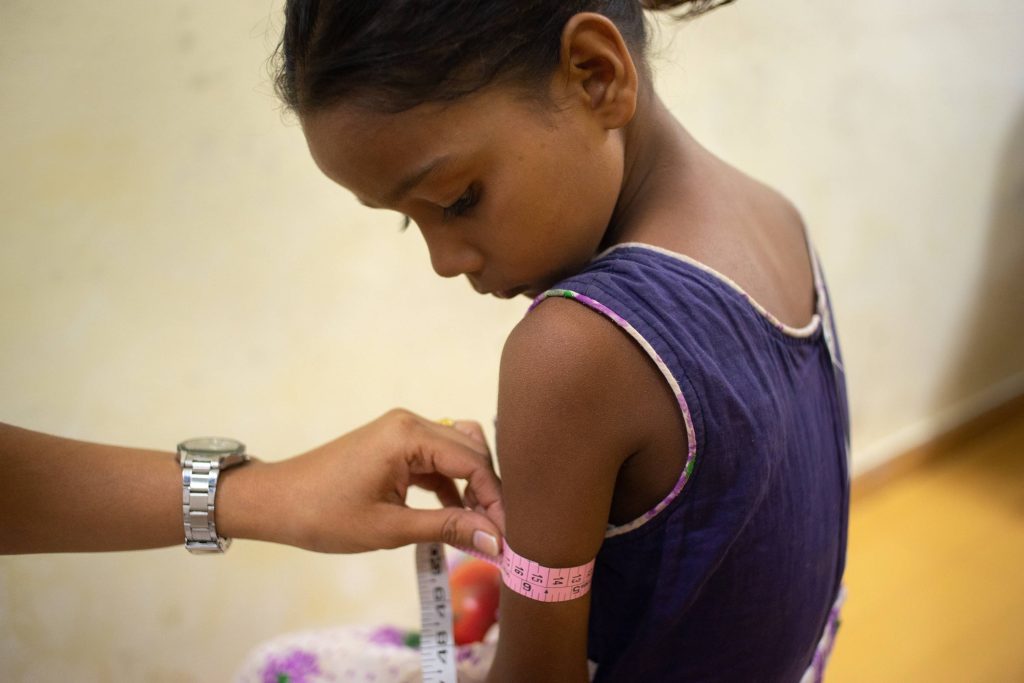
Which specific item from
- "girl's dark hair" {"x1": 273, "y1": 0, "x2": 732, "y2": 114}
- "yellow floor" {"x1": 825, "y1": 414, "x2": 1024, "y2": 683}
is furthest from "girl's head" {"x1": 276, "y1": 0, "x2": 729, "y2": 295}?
"yellow floor" {"x1": 825, "y1": 414, "x2": 1024, "y2": 683}

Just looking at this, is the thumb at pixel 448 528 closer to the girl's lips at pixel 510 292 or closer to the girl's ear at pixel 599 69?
the girl's lips at pixel 510 292

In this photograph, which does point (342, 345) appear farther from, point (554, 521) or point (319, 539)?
point (554, 521)

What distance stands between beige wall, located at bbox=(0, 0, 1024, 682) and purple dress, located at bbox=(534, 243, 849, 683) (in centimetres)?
55

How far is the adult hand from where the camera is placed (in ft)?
2.98

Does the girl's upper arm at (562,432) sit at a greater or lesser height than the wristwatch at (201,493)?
greater

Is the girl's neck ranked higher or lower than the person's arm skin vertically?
higher

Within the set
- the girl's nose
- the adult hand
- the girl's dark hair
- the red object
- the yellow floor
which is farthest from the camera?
the yellow floor

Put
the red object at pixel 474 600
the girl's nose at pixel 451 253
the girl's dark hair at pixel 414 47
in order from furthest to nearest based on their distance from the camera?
the red object at pixel 474 600 → the girl's nose at pixel 451 253 → the girl's dark hair at pixel 414 47

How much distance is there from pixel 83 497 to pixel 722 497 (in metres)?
0.68

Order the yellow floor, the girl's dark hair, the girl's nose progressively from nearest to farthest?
the girl's dark hair → the girl's nose → the yellow floor

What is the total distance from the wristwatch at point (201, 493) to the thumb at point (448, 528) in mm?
211

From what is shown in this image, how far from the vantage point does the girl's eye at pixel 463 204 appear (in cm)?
76

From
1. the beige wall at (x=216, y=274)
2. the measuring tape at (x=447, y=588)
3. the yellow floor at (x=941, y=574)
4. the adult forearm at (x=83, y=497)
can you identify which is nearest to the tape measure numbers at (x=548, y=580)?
the measuring tape at (x=447, y=588)

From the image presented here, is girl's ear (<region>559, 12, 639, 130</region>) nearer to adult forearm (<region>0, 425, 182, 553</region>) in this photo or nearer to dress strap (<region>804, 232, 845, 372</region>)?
dress strap (<region>804, 232, 845, 372</region>)
